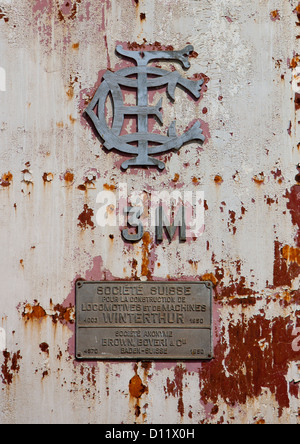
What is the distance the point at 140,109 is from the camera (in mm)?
2797

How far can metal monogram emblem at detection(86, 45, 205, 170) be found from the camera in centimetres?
279

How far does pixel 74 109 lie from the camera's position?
282 cm

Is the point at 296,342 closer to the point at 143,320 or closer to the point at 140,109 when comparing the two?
the point at 143,320

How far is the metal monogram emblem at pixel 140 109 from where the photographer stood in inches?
110

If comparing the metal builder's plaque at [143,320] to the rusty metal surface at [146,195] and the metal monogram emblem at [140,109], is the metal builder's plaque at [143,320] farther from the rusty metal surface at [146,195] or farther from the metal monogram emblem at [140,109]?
the metal monogram emblem at [140,109]

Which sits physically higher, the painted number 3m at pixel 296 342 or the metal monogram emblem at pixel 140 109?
the metal monogram emblem at pixel 140 109

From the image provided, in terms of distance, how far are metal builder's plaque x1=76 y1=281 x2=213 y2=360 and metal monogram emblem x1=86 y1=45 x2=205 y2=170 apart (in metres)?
0.58

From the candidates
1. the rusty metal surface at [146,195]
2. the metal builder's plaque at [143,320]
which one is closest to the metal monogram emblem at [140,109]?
the rusty metal surface at [146,195]

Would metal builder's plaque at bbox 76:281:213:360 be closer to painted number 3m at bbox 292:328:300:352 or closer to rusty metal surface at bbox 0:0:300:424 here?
rusty metal surface at bbox 0:0:300:424

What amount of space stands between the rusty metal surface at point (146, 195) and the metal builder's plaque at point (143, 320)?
48 millimetres

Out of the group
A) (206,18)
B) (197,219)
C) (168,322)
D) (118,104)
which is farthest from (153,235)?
(206,18)

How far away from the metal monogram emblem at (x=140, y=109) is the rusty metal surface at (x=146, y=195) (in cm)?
4

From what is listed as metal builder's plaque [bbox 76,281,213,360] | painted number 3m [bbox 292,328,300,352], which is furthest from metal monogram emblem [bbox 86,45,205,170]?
painted number 3m [bbox 292,328,300,352]

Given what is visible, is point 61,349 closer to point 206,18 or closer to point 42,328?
point 42,328
